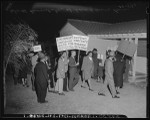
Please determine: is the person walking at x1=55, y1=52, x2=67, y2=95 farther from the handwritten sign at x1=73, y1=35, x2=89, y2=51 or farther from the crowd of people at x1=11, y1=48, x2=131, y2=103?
the handwritten sign at x1=73, y1=35, x2=89, y2=51

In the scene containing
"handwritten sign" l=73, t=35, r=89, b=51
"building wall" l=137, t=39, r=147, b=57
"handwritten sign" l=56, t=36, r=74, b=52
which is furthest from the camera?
"building wall" l=137, t=39, r=147, b=57

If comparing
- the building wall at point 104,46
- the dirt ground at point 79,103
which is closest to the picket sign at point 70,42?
the dirt ground at point 79,103

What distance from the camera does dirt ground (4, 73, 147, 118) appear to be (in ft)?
22.1

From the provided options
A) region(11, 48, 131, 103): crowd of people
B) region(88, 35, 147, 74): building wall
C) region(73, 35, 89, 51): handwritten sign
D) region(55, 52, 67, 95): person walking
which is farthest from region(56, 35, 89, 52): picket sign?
region(88, 35, 147, 74): building wall

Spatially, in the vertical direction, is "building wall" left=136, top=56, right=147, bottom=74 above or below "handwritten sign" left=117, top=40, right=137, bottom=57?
below

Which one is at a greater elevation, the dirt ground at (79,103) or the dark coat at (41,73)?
the dark coat at (41,73)

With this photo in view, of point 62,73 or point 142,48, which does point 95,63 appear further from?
point 142,48

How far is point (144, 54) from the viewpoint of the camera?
14.6m

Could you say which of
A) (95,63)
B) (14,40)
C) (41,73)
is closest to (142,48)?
(95,63)

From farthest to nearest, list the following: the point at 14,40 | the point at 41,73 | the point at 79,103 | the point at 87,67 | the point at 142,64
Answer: the point at 142,64 < the point at 87,67 < the point at 79,103 < the point at 41,73 < the point at 14,40

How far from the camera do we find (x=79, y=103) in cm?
761

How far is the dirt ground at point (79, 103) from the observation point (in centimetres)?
673

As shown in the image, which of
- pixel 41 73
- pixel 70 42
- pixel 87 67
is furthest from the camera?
pixel 87 67

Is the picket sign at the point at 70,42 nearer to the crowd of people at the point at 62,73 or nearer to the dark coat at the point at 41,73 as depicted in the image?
the crowd of people at the point at 62,73
